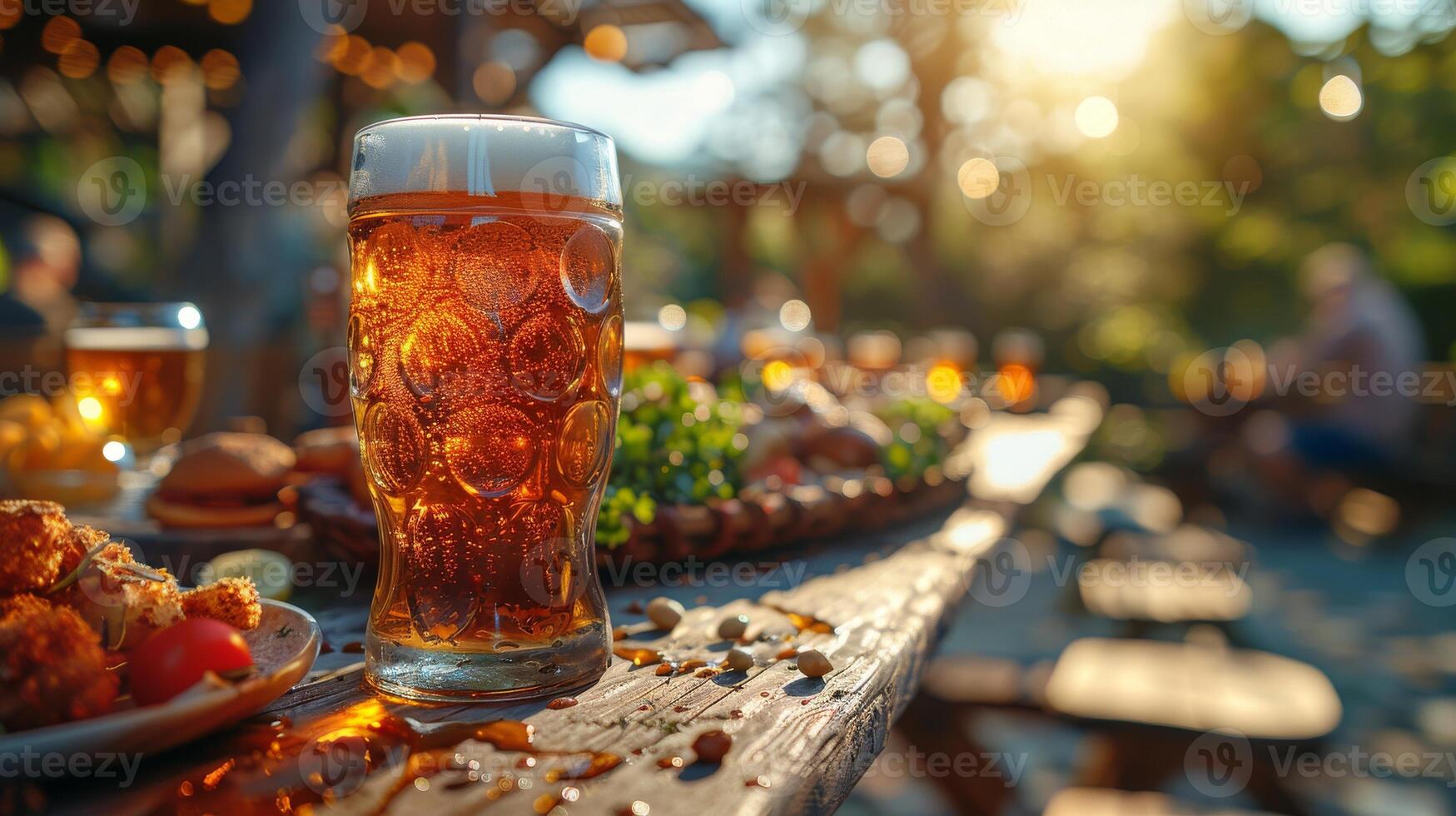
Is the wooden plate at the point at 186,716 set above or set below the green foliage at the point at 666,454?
below

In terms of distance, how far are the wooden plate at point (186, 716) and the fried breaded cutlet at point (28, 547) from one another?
14cm

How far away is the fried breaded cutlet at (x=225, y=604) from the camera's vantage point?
3.22ft

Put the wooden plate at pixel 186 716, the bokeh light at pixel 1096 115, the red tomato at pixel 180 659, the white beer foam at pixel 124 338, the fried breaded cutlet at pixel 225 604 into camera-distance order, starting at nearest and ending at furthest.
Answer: the wooden plate at pixel 186 716 → the red tomato at pixel 180 659 → the fried breaded cutlet at pixel 225 604 → the white beer foam at pixel 124 338 → the bokeh light at pixel 1096 115

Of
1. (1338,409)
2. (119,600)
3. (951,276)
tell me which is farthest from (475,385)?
(951,276)

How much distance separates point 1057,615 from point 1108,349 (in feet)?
64.0

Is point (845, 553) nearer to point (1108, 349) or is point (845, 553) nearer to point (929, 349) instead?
point (929, 349)

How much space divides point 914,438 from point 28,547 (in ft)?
6.67

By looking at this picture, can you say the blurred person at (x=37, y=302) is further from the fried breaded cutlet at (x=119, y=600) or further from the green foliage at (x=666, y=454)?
the fried breaded cutlet at (x=119, y=600)

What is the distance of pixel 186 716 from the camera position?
78cm

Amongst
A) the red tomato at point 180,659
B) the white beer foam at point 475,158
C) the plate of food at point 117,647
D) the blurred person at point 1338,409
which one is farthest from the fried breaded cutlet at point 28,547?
the blurred person at point 1338,409

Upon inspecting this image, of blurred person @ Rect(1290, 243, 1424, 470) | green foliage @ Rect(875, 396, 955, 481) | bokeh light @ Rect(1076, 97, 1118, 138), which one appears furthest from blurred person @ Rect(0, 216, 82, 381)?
bokeh light @ Rect(1076, 97, 1118, 138)

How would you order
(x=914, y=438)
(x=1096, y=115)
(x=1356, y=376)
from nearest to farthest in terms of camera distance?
1. (x=914, y=438)
2. (x=1356, y=376)
3. (x=1096, y=115)

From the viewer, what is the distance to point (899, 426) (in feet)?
8.89

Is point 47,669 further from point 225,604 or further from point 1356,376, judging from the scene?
point 1356,376
